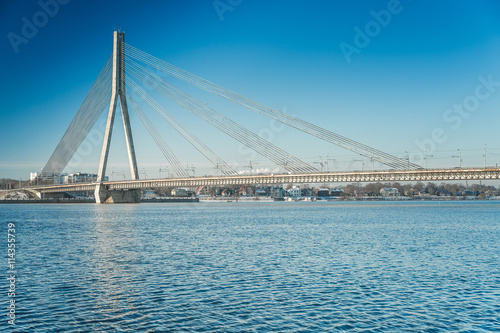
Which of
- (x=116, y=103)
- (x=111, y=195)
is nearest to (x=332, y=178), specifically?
(x=116, y=103)

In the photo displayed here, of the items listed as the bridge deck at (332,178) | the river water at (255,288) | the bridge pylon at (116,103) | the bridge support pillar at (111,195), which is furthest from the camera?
the bridge support pillar at (111,195)

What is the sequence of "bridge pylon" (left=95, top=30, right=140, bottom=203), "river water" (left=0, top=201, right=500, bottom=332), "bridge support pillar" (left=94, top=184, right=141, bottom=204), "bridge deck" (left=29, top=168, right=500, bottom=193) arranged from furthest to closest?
"bridge support pillar" (left=94, top=184, right=141, bottom=204), "bridge pylon" (left=95, top=30, right=140, bottom=203), "bridge deck" (left=29, top=168, right=500, bottom=193), "river water" (left=0, top=201, right=500, bottom=332)

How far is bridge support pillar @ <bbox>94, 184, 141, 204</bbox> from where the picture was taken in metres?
91.6

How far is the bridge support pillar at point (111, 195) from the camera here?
300 ft

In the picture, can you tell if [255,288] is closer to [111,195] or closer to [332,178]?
[332,178]

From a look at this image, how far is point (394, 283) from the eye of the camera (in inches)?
575

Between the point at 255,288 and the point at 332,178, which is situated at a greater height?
the point at 332,178

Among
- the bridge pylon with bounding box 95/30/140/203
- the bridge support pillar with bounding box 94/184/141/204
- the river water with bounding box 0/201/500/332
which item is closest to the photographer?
the river water with bounding box 0/201/500/332

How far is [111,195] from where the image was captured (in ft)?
308

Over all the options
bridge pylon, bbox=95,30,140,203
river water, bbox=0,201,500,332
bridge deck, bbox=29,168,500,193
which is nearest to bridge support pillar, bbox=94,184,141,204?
bridge deck, bbox=29,168,500,193

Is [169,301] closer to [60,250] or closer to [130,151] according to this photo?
[60,250]

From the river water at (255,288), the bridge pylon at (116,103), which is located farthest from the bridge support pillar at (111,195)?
the river water at (255,288)

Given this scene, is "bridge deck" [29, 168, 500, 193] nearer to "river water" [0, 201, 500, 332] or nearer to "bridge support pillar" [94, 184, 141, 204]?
"bridge support pillar" [94, 184, 141, 204]

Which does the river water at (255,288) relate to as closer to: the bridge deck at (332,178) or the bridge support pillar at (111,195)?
the bridge deck at (332,178)
